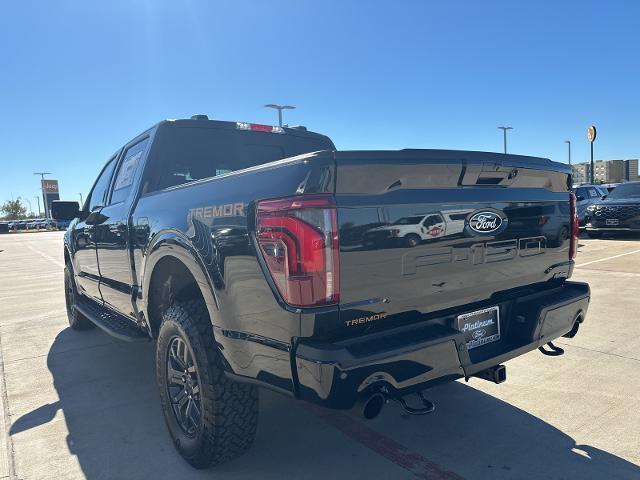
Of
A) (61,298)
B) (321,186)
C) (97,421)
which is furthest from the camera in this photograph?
(61,298)

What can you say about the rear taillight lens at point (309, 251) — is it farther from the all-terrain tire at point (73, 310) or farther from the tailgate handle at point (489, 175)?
the all-terrain tire at point (73, 310)

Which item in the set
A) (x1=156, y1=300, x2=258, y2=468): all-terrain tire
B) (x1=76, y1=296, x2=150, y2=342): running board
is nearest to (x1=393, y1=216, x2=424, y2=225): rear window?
(x1=156, y1=300, x2=258, y2=468): all-terrain tire

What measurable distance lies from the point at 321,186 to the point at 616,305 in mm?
5391

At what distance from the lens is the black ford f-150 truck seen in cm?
190

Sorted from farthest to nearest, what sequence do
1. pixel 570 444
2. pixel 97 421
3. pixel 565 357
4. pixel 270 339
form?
pixel 565 357 < pixel 97 421 < pixel 570 444 < pixel 270 339

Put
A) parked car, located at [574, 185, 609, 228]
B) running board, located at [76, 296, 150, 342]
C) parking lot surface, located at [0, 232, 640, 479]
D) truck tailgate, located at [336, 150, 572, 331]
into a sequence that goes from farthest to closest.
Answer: parked car, located at [574, 185, 609, 228]
running board, located at [76, 296, 150, 342]
parking lot surface, located at [0, 232, 640, 479]
truck tailgate, located at [336, 150, 572, 331]

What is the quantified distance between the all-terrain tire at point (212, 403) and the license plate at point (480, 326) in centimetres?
113

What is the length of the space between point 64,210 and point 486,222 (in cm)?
444

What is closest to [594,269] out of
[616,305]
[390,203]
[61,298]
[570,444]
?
[616,305]

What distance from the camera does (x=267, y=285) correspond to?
198 centimetres

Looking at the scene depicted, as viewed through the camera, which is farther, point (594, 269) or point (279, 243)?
point (594, 269)

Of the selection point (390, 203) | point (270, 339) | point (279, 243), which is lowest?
point (270, 339)

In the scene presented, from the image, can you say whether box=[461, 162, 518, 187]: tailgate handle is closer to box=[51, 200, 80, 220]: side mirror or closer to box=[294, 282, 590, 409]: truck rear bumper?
box=[294, 282, 590, 409]: truck rear bumper

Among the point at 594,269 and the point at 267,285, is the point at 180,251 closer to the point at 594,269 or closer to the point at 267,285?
the point at 267,285
